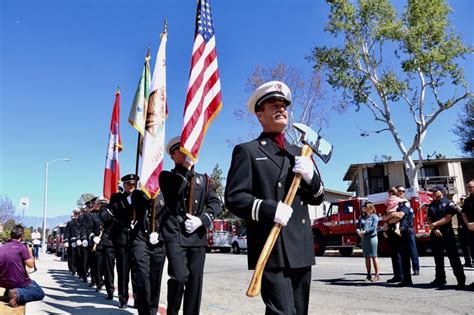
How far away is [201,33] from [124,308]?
4.45m

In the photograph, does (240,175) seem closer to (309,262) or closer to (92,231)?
(309,262)

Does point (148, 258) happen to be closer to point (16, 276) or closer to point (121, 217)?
point (121, 217)

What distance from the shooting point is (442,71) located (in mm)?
21375

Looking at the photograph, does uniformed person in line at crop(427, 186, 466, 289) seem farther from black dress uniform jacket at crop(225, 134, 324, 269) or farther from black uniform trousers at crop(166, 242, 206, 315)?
black dress uniform jacket at crop(225, 134, 324, 269)

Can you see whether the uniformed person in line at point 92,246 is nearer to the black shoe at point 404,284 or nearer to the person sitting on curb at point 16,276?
the person sitting on curb at point 16,276

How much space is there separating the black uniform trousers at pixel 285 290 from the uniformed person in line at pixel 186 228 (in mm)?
1845

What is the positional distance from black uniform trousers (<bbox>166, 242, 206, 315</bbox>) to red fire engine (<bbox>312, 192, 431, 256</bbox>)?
14.9 m

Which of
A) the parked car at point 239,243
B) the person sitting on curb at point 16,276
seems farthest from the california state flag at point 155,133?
the parked car at point 239,243

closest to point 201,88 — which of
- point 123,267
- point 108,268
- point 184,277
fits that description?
point 184,277

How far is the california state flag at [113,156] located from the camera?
29.4ft

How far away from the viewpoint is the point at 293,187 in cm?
290

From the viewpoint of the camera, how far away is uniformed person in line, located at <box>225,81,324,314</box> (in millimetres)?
2740

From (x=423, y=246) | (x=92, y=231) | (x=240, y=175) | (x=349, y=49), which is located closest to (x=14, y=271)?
(x=240, y=175)

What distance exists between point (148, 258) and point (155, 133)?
180 cm
